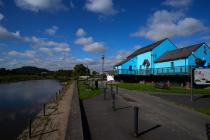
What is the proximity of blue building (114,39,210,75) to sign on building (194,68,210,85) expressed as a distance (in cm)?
908

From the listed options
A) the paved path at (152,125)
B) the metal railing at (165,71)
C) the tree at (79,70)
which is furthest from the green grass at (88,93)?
the tree at (79,70)

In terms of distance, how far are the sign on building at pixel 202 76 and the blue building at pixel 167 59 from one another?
908 centimetres

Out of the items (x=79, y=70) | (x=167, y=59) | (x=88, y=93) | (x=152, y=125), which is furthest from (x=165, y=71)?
(x=79, y=70)

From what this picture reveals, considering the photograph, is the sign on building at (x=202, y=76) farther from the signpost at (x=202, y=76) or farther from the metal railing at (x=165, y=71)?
the metal railing at (x=165, y=71)

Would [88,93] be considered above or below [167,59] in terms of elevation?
below

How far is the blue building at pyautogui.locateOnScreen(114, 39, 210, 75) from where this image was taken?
115ft

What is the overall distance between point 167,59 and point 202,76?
75.2ft

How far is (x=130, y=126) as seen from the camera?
9523 millimetres

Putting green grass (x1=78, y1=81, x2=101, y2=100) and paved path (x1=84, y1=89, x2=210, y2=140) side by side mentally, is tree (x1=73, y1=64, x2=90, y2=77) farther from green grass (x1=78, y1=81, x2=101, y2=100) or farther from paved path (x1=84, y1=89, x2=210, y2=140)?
paved path (x1=84, y1=89, x2=210, y2=140)

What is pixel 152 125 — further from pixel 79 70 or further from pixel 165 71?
pixel 79 70

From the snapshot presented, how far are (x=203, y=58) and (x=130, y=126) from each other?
31460 millimetres

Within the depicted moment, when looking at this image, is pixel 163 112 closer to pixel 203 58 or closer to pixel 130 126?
pixel 130 126

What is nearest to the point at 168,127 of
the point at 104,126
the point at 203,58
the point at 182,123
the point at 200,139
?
the point at 182,123

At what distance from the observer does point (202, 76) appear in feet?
59.2
